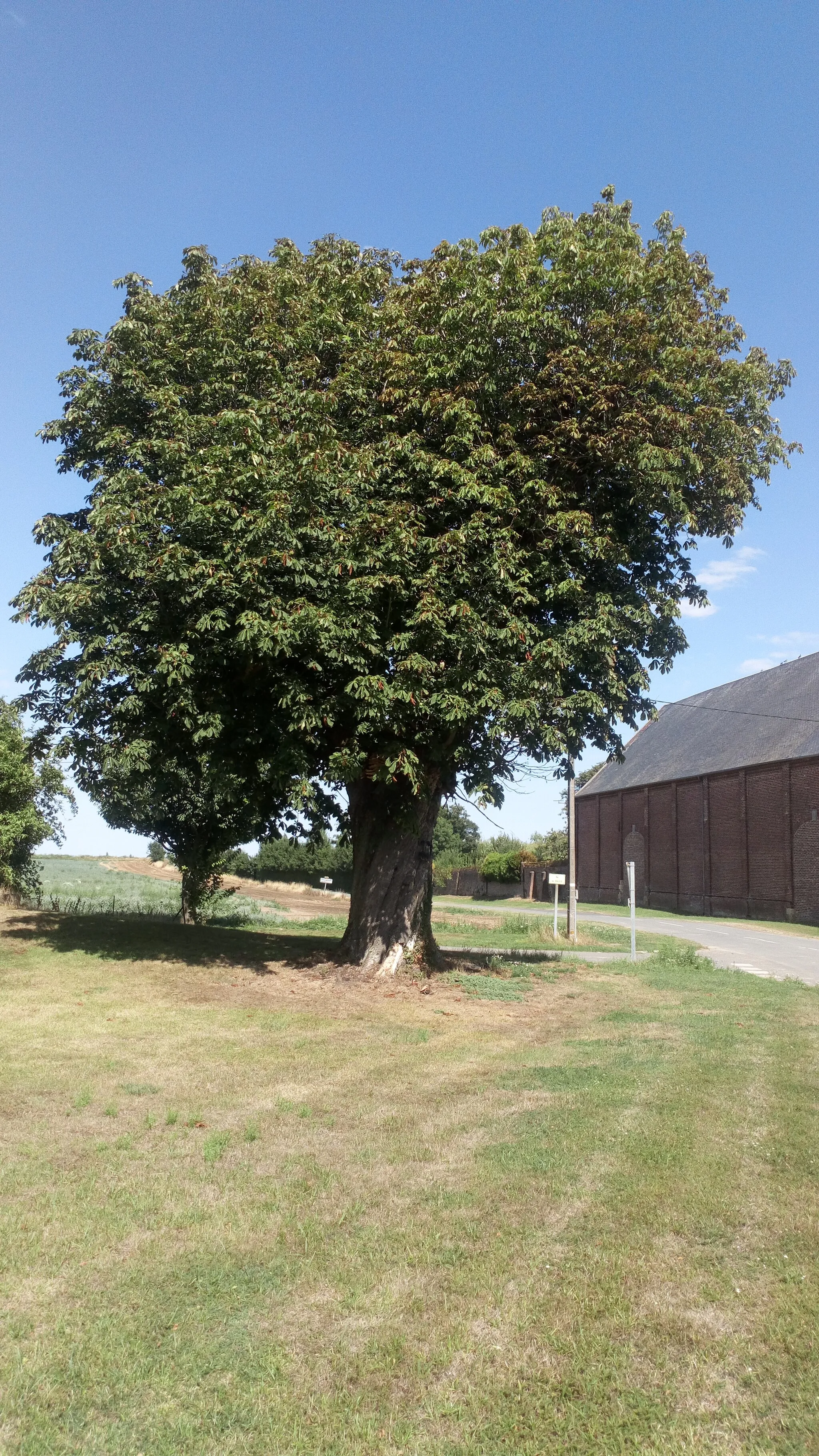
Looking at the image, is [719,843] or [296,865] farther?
[296,865]

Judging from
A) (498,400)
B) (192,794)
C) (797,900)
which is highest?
(498,400)

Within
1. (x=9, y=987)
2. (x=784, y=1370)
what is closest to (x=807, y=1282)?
(x=784, y=1370)

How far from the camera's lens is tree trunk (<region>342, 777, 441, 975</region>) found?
46.5ft

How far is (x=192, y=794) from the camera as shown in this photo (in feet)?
73.9

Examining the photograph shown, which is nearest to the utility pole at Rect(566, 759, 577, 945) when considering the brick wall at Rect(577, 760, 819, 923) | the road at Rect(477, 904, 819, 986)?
the road at Rect(477, 904, 819, 986)

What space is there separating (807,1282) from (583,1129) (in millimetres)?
2401

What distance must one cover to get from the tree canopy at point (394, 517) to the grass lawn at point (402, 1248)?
4774 mm

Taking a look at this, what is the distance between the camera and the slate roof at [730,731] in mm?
45188

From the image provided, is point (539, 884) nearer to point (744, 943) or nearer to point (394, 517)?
point (744, 943)

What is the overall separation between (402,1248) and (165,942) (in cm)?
1269

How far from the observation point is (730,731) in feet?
169

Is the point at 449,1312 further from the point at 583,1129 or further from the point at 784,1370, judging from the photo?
the point at 583,1129

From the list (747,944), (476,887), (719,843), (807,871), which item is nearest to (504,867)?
(476,887)

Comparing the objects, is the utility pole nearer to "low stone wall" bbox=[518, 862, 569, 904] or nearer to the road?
the road
